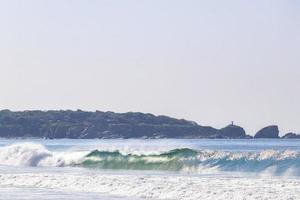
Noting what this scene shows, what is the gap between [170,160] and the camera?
160 ft

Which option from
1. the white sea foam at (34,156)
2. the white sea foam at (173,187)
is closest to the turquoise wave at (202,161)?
the white sea foam at (34,156)

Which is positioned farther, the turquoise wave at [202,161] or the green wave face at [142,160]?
the green wave face at [142,160]

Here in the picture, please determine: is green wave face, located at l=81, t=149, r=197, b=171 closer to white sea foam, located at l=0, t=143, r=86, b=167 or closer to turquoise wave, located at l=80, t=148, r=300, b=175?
turquoise wave, located at l=80, t=148, r=300, b=175

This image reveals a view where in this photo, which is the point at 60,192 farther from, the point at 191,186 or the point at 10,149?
the point at 10,149

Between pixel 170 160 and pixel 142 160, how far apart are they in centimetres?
256

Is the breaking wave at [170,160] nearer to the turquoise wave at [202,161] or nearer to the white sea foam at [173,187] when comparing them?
the turquoise wave at [202,161]

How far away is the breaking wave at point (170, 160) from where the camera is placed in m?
42.3

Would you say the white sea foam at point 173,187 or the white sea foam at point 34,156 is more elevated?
the white sea foam at point 34,156

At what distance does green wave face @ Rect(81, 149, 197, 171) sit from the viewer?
48.0 m

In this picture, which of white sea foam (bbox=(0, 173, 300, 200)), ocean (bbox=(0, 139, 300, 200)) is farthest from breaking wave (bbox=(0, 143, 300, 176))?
white sea foam (bbox=(0, 173, 300, 200))

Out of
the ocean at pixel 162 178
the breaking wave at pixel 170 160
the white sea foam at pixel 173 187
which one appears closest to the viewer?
the white sea foam at pixel 173 187

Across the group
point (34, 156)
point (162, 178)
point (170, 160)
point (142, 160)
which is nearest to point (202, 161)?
point (170, 160)

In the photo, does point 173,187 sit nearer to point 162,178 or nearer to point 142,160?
point 162,178

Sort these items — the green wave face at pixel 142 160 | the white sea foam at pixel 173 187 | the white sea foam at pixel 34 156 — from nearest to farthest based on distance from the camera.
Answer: the white sea foam at pixel 173 187 → the green wave face at pixel 142 160 → the white sea foam at pixel 34 156
